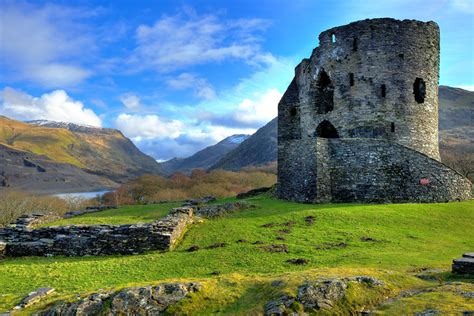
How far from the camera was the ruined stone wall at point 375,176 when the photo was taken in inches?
936

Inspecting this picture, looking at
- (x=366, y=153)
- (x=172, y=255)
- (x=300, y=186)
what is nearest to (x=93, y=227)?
(x=172, y=255)

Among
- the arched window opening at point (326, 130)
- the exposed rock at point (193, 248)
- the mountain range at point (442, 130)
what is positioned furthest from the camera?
the mountain range at point (442, 130)

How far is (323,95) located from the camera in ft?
99.1

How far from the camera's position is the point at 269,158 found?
161m

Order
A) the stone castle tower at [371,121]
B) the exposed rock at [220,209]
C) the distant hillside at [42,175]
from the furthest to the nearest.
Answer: the distant hillside at [42,175]
the stone castle tower at [371,121]
the exposed rock at [220,209]

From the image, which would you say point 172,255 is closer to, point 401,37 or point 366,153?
point 366,153

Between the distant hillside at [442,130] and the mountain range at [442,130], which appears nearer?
the mountain range at [442,130]

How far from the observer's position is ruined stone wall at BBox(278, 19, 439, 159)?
27.1m

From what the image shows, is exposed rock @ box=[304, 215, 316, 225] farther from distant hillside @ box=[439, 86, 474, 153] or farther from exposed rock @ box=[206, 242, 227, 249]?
distant hillside @ box=[439, 86, 474, 153]

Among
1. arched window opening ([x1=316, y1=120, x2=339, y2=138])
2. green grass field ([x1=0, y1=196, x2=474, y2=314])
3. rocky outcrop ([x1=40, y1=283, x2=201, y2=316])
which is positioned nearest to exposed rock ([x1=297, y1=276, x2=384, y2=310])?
green grass field ([x1=0, y1=196, x2=474, y2=314])

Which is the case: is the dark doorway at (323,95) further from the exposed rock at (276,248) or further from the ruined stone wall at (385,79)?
the exposed rock at (276,248)

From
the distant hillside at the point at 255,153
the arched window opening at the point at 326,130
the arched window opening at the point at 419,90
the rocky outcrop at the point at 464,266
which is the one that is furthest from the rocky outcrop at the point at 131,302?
the distant hillside at the point at 255,153

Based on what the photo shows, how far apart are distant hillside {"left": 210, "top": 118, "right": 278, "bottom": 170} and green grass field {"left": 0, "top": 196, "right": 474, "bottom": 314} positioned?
138 metres

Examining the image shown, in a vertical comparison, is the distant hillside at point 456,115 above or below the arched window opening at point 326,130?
above
